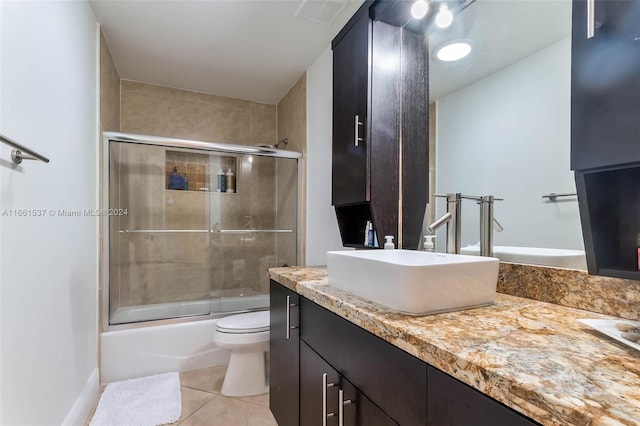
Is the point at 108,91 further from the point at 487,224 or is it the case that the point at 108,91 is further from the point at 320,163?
the point at 487,224

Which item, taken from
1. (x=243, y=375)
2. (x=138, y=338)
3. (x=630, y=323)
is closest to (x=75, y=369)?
Result: (x=138, y=338)

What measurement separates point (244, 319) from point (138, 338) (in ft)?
2.47

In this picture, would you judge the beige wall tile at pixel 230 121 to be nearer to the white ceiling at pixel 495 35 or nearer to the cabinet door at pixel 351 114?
the cabinet door at pixel 351 114

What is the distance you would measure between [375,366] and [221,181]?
92.3 inches

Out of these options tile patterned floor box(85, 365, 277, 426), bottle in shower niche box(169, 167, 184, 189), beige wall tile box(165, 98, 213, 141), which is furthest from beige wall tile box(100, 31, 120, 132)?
tile patterned floor box(85, 365, 277, 426)

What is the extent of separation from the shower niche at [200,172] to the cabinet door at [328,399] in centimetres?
192

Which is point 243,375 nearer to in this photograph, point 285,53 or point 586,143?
point 586,143

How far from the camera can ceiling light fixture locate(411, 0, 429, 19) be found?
4.64 ft

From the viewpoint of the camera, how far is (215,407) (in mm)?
1845

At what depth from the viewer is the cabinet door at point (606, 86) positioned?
0.65m

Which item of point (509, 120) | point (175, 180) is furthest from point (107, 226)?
point (509, 120)

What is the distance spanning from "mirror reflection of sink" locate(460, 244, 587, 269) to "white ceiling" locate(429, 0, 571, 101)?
0.67 metres

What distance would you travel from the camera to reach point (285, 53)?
2.35 meters

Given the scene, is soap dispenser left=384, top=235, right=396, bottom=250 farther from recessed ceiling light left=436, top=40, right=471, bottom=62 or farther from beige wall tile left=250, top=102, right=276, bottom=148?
beige wall tile left=250, top=102, right=276, bottom=148
